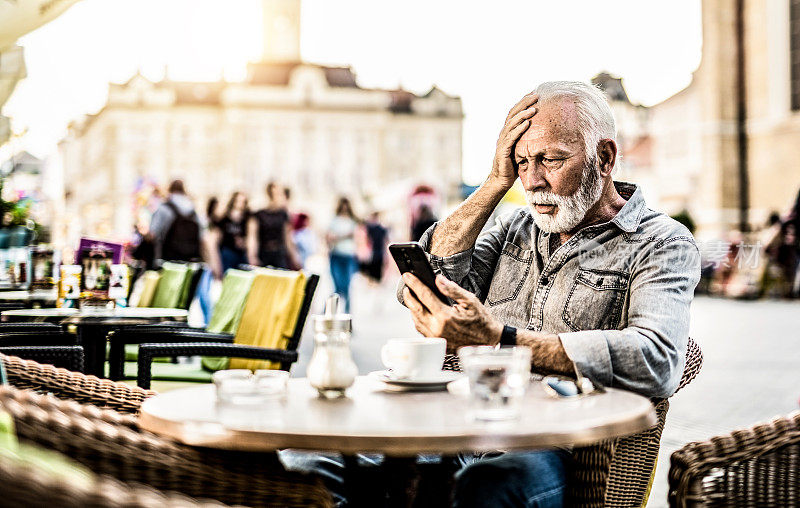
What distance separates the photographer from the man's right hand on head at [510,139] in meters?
2.42

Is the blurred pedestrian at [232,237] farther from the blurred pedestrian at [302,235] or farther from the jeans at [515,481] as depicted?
the jeans at [515,481]

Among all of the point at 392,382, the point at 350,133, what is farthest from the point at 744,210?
the point at 350,133

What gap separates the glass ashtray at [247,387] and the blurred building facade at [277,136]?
6252 cm

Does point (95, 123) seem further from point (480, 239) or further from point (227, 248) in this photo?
point (480, 239)

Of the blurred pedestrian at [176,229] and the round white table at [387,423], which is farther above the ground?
the blurred pedestrian at [176,229]

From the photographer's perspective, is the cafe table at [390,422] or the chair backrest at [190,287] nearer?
the cafe table at [390,422]

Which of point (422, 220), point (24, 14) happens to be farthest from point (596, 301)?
point (422, 220)

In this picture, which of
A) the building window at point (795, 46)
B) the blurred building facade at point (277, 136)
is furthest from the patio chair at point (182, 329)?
the blurred building facade at point (277, 136)

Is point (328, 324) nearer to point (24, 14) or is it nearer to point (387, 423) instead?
point (387, 423)

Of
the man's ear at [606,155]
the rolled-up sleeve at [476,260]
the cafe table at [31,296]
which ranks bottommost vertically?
the cafe table at [31,296]

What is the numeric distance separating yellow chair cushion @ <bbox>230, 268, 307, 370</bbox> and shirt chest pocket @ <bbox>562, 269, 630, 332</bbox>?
4.42 ft

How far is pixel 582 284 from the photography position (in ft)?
7.48

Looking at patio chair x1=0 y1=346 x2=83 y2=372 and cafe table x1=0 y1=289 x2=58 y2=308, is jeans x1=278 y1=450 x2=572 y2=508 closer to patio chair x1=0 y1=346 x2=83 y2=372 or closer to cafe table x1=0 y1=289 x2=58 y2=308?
patio chair x1=0 y1=346 x2=83 y2=372

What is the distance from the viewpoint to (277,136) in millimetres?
67688
